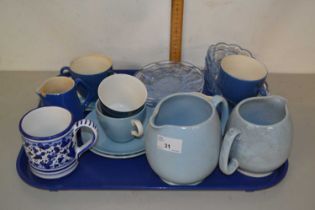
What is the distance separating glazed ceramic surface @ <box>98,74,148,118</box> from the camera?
29.1 inches

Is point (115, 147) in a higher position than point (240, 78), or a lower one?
lower

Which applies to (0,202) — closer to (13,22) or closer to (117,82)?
(117,82)

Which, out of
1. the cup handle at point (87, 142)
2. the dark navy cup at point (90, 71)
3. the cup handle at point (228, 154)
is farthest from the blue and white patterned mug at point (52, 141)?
the cup handle at point (228, 154)

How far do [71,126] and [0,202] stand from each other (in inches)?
7.4

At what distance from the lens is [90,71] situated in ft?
2.79

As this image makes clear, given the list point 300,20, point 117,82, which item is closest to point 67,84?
point 117,82

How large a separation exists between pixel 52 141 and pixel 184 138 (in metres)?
0.22

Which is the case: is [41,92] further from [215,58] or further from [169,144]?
[215,58]

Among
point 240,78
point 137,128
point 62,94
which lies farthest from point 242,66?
point 62,94

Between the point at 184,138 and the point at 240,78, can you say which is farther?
the point at 240,78

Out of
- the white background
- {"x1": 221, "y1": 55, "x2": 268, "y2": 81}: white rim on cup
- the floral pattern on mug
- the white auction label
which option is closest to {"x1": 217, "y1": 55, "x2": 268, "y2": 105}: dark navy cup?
{"x1": 221, "y1": 55, "x2": 268, "y2": 81}: white rim on cup

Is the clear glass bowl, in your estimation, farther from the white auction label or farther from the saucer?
the white auction label

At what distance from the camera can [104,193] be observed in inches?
26.2

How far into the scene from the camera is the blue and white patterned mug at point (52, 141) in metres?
0.62
